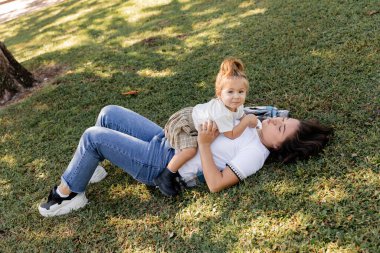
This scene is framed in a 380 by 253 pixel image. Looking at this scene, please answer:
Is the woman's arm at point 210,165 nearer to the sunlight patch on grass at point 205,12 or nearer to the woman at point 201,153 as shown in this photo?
the woman at point 201,153

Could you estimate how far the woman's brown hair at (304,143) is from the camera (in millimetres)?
3510

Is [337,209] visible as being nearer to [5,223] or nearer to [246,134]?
[246,134]

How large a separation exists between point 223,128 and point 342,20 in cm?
390

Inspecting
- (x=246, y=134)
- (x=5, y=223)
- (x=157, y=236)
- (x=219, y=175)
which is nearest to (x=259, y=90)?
(x=246, y=134)

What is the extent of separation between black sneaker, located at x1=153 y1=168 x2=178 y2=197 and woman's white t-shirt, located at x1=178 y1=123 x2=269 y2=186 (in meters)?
0.10

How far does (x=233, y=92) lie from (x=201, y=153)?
593 millimetres

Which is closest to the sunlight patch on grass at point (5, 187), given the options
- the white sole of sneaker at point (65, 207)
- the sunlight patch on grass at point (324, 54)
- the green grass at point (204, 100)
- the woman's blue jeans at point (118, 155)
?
the green grass at point (204, 100)

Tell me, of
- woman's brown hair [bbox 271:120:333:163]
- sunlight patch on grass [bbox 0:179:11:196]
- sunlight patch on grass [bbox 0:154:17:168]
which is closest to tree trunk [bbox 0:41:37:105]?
sunlight patch on grass [bbox 0:154:17:168]

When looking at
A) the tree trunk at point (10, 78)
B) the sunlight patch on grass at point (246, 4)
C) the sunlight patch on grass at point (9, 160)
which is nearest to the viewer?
the sunlight patch on grass at point (9, 160)

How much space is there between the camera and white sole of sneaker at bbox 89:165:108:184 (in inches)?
164

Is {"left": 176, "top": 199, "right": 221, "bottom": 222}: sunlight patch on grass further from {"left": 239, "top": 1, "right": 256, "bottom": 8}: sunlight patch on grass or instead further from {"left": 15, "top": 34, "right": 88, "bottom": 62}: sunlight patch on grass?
{"left": 15, "top": 34, "right": 88, "bottom": 62}: sunlight patch on grass

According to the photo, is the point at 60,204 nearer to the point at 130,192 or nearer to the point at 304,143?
the point at 130,192

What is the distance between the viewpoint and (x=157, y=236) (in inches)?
131

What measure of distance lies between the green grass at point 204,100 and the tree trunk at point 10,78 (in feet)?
1.65
